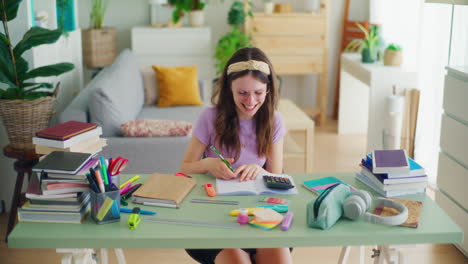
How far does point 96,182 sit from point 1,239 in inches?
71.5

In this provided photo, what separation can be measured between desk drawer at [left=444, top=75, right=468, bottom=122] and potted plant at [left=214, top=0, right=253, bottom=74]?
2.67 metres


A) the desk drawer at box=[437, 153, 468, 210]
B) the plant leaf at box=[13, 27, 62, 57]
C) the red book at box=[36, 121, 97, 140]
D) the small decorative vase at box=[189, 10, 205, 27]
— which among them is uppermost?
the small decorative vase at box=[189, 10, 205, 27]

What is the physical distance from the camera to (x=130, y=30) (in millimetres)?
6066

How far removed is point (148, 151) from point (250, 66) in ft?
4.41

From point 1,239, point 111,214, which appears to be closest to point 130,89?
point 1,239

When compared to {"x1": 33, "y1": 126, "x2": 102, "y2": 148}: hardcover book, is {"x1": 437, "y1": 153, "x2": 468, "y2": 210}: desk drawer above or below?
below

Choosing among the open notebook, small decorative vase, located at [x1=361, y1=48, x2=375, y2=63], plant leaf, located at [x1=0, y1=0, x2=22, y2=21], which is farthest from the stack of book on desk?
small decorative vase, located at [x1=361, y1=48, x2=375, y2=63]

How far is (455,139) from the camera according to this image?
118 inches

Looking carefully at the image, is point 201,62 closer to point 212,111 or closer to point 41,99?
point 41,99

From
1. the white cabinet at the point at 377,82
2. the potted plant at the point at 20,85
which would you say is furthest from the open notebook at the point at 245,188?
the white cabinet at the point at 377,82

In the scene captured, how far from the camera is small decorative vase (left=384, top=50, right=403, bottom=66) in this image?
461 centimetres

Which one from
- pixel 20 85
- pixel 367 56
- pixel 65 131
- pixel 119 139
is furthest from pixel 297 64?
pixel 65 131

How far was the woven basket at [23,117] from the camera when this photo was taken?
3053mm

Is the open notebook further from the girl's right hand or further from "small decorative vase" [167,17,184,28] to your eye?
"small decorative vase" [167,17,184,28]
